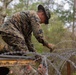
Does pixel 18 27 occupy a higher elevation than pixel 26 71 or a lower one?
higher

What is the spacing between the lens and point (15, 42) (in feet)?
17.9

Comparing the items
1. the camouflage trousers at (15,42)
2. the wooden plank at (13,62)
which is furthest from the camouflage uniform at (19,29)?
the wooden plank at (13,62)

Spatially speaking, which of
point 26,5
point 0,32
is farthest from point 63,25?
point 0,32

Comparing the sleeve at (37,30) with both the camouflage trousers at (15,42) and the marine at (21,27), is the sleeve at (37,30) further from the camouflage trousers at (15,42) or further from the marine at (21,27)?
the camouflage trousers at (15,42)

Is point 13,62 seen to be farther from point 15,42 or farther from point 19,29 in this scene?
point 19,29

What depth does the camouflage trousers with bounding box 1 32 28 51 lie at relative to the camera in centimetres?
541

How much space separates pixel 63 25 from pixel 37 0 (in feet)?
17.6

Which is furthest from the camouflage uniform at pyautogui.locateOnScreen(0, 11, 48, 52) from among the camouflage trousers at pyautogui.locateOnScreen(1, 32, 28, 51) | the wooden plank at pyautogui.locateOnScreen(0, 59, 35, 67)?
the wooden plank at pyautogui.locateOnScreen(0, 59, 35, 67)

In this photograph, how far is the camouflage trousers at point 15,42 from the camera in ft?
17.7

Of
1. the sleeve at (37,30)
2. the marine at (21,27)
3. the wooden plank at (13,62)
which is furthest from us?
the marine at (21,27)

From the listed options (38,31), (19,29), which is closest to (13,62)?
(38,31)

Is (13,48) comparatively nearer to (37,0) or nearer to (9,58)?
(9,58)

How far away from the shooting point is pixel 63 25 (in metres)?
16.0

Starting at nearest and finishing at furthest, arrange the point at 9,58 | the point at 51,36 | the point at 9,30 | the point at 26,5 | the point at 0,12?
the point at 9,58, the point at 9,30, the point at 0,12, the point at 51,36, the point at 26,5
